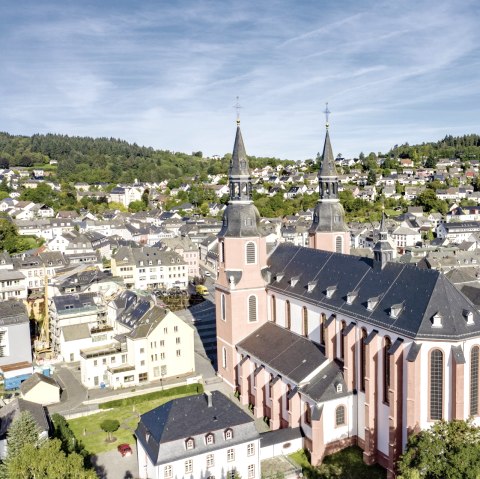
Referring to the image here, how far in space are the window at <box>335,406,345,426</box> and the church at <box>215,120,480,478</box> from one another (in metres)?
0.07

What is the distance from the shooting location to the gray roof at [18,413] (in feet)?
121

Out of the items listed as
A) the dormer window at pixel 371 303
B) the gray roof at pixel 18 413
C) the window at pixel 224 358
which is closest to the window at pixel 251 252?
the window at pixel 224 358

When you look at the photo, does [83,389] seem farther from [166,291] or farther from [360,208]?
[360,208]

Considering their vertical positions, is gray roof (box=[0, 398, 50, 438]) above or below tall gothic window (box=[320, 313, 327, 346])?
below

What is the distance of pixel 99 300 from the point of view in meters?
67.0

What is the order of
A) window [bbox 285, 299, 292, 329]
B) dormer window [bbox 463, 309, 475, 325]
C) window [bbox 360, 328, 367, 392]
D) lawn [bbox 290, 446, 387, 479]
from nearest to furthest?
dormer window [bbox 463, 309, 475, 325] < lawn [bbox 290, 446, 387, 479] < window [bbox 360, 328, 367, 392] < window [bbox 285, 299, 292, 329]

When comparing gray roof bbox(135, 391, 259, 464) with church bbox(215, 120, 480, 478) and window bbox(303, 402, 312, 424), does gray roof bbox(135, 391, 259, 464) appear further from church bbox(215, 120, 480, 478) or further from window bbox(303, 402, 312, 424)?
church bbox(215, 120, 480, 478)

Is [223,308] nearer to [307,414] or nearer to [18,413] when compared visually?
[307,414]

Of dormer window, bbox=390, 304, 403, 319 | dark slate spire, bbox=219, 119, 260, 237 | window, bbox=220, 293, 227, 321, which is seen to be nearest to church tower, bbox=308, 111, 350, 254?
dark slate spire, bbox=219, 119, 260, 237

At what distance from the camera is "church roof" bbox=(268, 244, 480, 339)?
102ft

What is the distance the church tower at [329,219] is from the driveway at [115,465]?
86.5 ft

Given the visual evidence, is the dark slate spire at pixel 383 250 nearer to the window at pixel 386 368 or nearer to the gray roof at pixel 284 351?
the window at pixel 386 368

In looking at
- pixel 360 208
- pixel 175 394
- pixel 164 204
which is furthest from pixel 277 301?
pixel 164 204

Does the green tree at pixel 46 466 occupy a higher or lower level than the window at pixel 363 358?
lower
